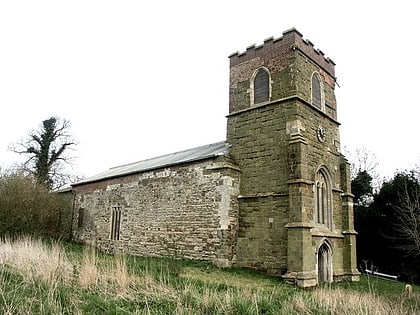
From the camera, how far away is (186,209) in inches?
682

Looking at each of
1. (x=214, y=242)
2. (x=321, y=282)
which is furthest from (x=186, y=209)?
(x=321, y=282)

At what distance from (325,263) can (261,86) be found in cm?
841

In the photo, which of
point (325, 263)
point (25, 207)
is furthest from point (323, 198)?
point (25, 207)

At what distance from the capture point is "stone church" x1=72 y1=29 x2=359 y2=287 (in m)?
14.5

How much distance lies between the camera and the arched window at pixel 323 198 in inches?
633

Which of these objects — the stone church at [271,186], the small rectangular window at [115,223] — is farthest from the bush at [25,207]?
the stone church at [271,186]

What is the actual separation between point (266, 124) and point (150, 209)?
769 cm

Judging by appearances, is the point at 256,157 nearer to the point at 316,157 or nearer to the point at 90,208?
the point at 316,157

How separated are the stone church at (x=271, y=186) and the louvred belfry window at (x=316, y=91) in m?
0.05

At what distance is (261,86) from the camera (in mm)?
16953

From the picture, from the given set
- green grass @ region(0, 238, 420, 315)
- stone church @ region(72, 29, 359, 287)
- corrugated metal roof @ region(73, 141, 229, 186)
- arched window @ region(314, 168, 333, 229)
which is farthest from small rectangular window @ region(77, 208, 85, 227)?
green grass @ region(0, 238, 420, 315)

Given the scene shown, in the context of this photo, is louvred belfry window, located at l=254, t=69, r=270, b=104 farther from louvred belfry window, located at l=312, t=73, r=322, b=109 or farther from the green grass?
the green grass

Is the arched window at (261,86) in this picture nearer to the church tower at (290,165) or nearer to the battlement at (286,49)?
the church tower at (290,165)

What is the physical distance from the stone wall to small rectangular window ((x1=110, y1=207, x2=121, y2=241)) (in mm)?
293
